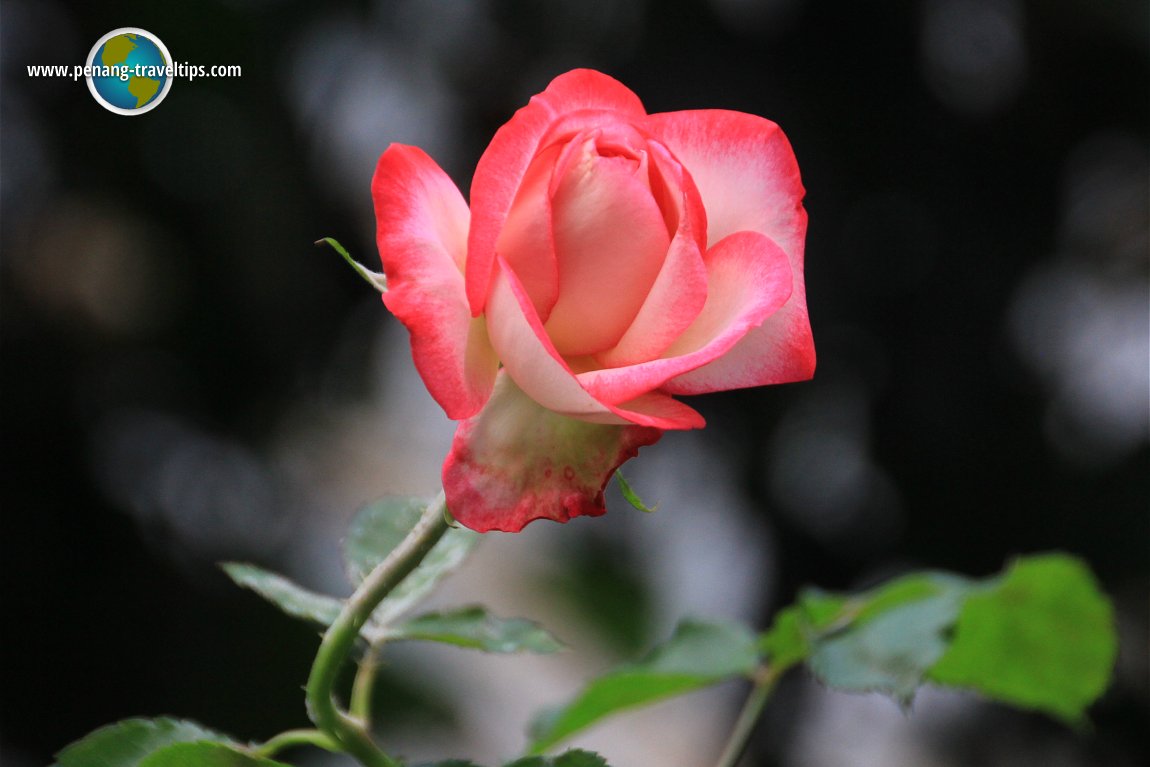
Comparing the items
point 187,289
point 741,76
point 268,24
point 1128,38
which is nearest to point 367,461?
point 187,289

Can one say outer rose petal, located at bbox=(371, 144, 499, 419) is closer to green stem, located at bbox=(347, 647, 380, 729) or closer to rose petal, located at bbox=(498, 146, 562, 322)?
rose petal, located at bbox=(498, 146, 562, 322)

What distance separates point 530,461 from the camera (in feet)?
0.81

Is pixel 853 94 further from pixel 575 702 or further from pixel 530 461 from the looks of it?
pixel 530 461

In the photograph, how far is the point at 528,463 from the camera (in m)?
0.25

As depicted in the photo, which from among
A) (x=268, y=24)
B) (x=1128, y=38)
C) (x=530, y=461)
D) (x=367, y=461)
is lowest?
(x=367, y=461)

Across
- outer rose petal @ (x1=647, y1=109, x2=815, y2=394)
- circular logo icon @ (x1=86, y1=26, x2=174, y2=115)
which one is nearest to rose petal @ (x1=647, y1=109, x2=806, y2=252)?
outer rose petal @ (x1=647, y1=109, x2=815, y2=394)

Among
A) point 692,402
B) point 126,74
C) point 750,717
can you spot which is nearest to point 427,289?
point 750,717

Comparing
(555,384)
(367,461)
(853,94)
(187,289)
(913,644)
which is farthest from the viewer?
(367,461)

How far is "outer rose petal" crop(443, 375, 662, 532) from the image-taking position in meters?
0.24

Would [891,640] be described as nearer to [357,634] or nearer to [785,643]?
[785,643]

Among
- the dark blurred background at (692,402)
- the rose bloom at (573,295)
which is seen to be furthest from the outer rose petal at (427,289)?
the dark blurred background at (692,402)

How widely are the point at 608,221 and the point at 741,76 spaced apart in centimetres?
109

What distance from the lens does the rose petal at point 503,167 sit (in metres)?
0.25

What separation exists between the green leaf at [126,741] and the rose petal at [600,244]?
170 mm
